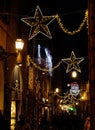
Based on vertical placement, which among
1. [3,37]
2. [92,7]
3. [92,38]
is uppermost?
[3,37]

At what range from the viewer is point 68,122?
20750 millimetres

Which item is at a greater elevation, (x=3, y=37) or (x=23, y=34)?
(x=23, y=34)

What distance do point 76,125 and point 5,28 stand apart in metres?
7.38

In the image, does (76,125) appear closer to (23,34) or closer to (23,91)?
(23,91)

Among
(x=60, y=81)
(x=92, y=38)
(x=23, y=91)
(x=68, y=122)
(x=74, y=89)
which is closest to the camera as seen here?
(x=92, y=38)

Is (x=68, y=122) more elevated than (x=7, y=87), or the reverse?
(x=7, y=87)

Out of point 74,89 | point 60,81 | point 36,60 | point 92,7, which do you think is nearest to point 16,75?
point 36,60

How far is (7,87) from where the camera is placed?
2133cm

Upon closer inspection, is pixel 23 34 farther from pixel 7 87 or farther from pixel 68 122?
pixel 68 122

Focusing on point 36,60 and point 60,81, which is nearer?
point 36,60

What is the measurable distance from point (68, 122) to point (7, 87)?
427 cm

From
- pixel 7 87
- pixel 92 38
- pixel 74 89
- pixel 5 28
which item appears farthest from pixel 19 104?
pixel 74 89

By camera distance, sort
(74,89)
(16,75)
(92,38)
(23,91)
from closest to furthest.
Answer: (92,38) → (16,75) → (23,91) → (74,89)

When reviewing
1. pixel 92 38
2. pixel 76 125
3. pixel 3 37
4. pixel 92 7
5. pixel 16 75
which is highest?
pixel 3 37
